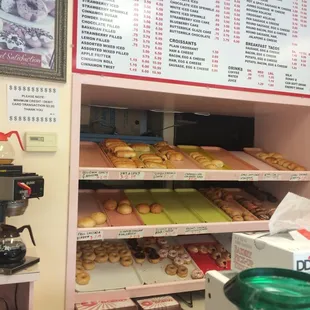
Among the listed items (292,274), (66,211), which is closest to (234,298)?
(292,274)

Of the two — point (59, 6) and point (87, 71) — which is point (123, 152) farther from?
point (59, 6)

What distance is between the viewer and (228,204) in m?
2.05

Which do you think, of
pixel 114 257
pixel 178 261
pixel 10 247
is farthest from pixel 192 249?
pixel 10 247

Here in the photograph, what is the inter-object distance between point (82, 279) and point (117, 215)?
14.0 inches

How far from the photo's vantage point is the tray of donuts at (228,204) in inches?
74.4

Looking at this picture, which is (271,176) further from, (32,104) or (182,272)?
(32,104)

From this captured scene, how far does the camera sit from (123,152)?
1745mm

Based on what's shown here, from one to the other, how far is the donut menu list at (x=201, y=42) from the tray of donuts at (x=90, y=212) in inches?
27.4

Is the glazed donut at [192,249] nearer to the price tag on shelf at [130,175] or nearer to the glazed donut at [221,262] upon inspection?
the glazed donut at [221,262]

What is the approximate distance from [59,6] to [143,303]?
1.40 metres

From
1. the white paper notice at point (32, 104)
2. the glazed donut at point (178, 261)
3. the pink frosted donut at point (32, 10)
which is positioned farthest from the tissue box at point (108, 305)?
the pink frosted donut at point (32, 10)

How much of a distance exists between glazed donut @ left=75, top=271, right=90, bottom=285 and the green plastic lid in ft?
3.59

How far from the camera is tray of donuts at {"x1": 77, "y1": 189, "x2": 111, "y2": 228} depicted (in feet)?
5.18

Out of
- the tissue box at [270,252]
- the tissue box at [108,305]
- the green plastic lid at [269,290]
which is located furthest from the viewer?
the tissue box at [108,305]
